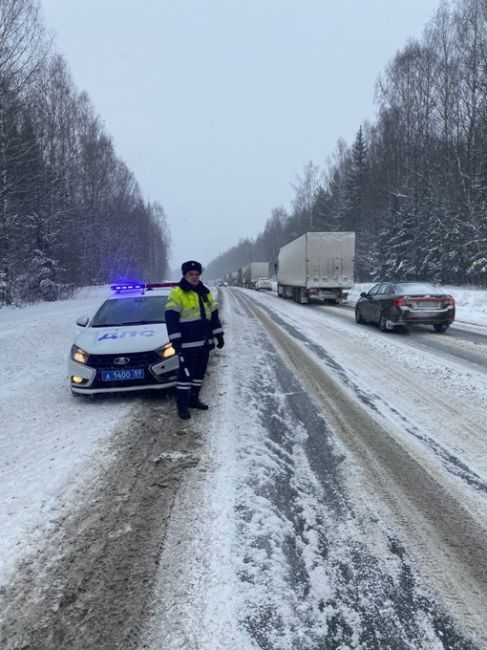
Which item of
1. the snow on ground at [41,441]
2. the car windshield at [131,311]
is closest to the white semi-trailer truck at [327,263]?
the snow on ground at [41,441]

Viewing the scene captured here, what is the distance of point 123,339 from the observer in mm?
5902

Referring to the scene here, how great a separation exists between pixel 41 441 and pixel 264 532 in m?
2.75

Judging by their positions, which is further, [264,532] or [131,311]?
[131,311]

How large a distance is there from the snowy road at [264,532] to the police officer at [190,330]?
36 centimetres

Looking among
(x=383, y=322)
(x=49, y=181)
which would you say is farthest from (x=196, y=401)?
(x=49, y=181)

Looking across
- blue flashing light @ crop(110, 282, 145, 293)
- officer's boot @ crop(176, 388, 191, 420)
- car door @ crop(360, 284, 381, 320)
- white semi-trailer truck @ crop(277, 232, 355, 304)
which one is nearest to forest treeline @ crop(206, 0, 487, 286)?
white semi-trailer truck @ crop(277, 232, 355, 304)

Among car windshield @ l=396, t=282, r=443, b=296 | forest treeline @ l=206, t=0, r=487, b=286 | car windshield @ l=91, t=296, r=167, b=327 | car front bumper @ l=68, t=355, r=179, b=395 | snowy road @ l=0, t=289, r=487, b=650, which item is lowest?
snowy road @ l=0, t=289, r=487, b=650

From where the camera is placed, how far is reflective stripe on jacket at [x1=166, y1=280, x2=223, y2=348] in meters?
5.10

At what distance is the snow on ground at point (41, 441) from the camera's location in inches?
119

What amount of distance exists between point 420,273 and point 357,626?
33383 millimetres

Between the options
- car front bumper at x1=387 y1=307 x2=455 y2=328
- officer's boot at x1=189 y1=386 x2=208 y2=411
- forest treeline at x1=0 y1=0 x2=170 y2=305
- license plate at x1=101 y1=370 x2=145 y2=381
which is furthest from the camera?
forest treeline at x1=0 y1=0 x2=170 y2=305

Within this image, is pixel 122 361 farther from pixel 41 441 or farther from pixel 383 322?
pixel 383 322

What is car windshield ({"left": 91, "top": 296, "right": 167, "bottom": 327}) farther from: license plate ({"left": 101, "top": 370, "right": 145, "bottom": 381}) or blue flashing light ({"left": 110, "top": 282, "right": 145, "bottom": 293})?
license plate ({"left": 101, "top": 370, "right": 145, "bottom": 381})

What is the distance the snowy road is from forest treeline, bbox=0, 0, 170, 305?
1732 centimetres
